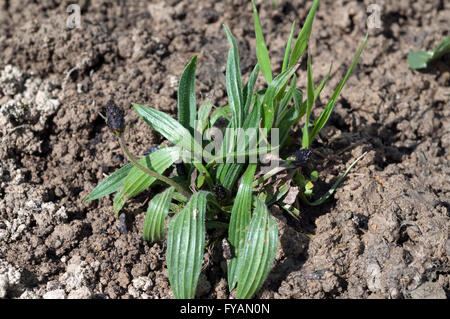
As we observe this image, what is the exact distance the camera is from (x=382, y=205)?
3.03m

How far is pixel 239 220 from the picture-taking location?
273cm

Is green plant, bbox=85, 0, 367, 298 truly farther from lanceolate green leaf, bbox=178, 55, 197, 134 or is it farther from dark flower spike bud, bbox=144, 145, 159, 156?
dark flower spike bud, bbox=144, 145, 159, 156

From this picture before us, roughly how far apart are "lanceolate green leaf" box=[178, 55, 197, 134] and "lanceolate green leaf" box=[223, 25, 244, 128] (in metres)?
0.22

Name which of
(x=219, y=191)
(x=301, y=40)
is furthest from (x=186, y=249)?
(x=301, y=40)

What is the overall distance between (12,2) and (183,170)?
7.99ft

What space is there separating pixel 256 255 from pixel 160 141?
1.15m

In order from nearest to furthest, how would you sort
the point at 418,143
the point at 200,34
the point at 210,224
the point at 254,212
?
the point at 254,212, the point at 210,224, the point at 418,143, the point at 200,34

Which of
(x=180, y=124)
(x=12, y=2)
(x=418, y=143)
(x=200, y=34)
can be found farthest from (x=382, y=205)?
(x=12, y=2)

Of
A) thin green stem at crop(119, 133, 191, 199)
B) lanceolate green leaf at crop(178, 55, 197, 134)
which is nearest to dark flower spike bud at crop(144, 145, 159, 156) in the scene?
lanceolate green leaf at crop(178, 55, 197, 134)

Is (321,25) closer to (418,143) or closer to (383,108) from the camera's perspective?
(383,108)

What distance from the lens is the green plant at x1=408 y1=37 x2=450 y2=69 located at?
12.6 ft

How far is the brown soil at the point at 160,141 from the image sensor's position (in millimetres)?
2832

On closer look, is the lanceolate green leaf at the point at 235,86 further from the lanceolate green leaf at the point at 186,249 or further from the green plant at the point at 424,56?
the green plant at the point at 424,56

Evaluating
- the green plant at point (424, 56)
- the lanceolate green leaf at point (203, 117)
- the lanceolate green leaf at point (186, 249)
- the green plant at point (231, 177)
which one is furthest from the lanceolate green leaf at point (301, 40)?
the green plant at point (424, 56)
